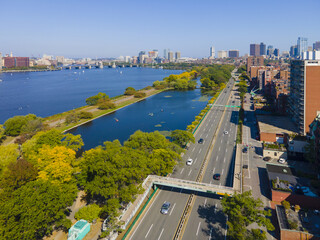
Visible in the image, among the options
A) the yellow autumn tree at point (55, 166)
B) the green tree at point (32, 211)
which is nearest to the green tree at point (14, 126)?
the yellow autumn tree at point (55, 166)

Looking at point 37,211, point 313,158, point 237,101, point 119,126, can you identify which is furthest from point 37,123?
point 237,101

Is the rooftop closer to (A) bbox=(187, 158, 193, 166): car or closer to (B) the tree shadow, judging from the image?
(A) bbox=(187, 158, 193, 166): car

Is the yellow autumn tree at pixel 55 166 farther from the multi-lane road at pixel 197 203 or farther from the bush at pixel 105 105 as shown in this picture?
the bush at pixel 105 105

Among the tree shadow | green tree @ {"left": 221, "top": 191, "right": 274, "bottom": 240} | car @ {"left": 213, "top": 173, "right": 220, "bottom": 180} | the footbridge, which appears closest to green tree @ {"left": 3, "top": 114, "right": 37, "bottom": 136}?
the footbridge

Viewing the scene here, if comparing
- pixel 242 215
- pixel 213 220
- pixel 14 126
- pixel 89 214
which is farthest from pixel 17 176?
pixel 14 126

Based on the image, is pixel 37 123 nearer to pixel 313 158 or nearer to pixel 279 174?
pixel 279 174

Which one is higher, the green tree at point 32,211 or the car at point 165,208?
the green tree at point 32,211
